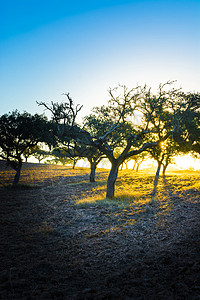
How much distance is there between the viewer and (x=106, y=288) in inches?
166

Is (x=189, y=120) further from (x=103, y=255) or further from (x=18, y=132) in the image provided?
(x=18, y=132)

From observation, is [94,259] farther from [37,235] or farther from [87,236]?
[37,235]

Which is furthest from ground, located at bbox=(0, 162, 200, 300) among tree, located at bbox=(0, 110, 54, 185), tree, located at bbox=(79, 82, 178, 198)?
tree, located at bbox=(0, 110, 54, 185)

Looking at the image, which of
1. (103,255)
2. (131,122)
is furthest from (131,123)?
(103,255)

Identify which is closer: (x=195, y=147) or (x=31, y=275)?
(x=31, y=275)

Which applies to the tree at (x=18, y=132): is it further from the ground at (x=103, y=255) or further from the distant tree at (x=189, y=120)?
the distant tree at (x=189, y=120)

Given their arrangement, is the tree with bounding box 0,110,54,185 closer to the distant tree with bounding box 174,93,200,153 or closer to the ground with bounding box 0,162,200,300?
the ground with bounding box 0,162,200,300

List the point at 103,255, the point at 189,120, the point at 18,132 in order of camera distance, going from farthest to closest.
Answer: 1. the point at 18,132
2. the point at 189,120
3. the point at 103,255

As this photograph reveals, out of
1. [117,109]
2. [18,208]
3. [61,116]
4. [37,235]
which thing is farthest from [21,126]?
[37,235]

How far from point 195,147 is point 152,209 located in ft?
39.6

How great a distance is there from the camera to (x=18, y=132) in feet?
78.8

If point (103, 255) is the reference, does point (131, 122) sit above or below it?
above

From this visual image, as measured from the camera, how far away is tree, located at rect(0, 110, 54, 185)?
2408cm

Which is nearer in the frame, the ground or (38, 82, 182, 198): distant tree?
the ground
